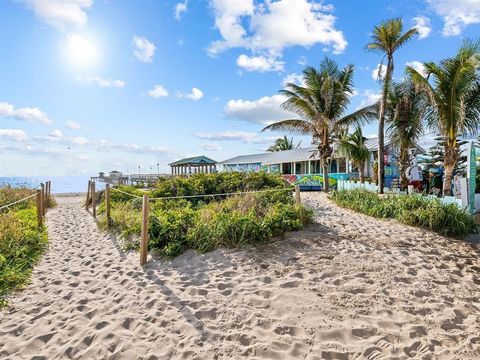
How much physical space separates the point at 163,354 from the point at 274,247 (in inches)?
125

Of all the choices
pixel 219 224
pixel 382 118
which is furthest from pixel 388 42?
pixel 219 224

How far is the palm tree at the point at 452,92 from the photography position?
9.71 m

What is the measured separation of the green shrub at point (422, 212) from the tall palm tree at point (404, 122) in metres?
5.05

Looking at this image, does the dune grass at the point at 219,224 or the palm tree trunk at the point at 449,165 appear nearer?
the dune grass at the point at 219,224

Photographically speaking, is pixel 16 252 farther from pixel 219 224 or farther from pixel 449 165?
pixel 449 165

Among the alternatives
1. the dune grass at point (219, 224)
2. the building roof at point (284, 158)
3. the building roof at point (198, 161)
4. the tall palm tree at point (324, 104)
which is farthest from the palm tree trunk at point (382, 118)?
the building roof at point (198, 161)

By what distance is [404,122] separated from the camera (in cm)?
1420

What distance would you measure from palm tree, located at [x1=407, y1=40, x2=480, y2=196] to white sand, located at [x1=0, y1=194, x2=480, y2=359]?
496 cm

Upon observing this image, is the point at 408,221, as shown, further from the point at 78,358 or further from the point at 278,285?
the point at 78,358

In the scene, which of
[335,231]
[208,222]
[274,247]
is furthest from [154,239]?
[335,231]

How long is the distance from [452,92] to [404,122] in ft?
14.4

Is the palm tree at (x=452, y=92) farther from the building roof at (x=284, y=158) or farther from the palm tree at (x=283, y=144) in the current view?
the palm tree at (x=283, y=144)

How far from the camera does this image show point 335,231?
23.7ft

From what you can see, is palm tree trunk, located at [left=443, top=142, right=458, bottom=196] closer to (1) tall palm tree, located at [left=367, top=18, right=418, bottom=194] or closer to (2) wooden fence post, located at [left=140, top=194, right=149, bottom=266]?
(1) tall palm tree, located at [left=367, top=18, right=418, bottom=194]
